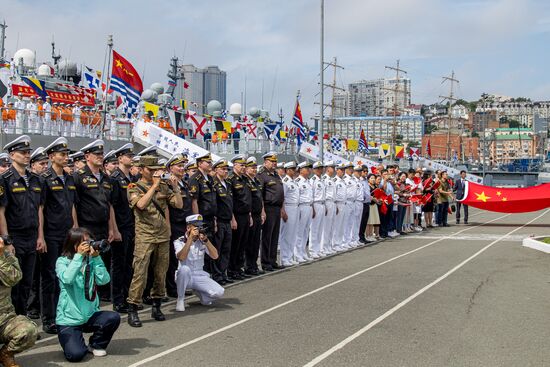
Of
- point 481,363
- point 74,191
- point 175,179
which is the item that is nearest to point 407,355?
point 481,363

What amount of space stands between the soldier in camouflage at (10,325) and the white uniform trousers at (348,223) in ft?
35.2

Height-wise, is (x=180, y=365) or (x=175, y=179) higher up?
(x=175, y=179)

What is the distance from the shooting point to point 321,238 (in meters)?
14.5

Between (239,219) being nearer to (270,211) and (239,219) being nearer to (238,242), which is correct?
(238,242)

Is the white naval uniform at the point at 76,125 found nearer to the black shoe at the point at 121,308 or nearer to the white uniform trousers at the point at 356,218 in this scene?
the white uniform trousers at the point at 356,218

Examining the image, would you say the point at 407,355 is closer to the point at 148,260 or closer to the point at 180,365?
the point at 180,365

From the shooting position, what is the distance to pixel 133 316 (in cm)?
746

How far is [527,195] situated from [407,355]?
17.8 m

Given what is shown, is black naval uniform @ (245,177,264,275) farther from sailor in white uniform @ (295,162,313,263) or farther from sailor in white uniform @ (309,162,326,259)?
sailor in white uniform @ (309,162,326,259)

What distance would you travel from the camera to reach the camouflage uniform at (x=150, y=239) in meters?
7.53

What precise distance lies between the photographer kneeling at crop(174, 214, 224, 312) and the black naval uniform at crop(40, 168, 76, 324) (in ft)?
4.77

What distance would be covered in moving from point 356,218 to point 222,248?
21.7ft

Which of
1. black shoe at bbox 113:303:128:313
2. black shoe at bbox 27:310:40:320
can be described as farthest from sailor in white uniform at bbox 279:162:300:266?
black shoe at bbox 27:310:40:320

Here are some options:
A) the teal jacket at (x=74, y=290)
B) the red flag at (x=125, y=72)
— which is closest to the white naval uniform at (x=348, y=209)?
the red flag at (x=125, y=72)
